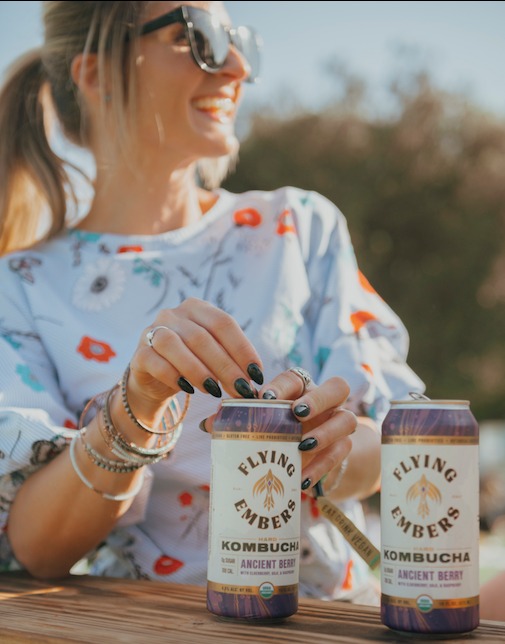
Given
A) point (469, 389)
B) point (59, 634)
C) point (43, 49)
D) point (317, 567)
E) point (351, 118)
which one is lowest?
point (59, 634)

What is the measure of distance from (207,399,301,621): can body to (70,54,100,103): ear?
→ 3.91 ft

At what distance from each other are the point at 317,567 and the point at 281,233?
2.14ft

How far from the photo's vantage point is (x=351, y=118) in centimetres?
1032

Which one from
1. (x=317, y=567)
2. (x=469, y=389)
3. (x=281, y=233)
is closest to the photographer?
(x=317, y=567)

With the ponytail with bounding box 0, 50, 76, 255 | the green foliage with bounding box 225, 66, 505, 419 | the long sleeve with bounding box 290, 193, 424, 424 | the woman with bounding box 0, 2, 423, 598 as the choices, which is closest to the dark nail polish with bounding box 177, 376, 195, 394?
the woman with bounding box 0, 2, 423, 598

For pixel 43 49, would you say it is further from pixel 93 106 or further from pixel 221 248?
pixel 221 248

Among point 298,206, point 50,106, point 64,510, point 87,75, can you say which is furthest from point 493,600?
point 50,106

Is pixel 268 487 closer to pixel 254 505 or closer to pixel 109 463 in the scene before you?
pixel 254 505

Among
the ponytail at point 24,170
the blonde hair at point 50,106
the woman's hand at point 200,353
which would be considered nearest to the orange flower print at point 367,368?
the woman's hand at point 200,353

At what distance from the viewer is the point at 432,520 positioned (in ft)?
2.84

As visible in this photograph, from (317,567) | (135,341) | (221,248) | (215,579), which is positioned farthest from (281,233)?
(215,579)

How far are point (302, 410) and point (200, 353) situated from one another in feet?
0.57

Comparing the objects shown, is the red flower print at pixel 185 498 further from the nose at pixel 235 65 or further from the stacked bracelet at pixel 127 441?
the nose at pixel 235 65

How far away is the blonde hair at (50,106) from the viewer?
1868 mm
